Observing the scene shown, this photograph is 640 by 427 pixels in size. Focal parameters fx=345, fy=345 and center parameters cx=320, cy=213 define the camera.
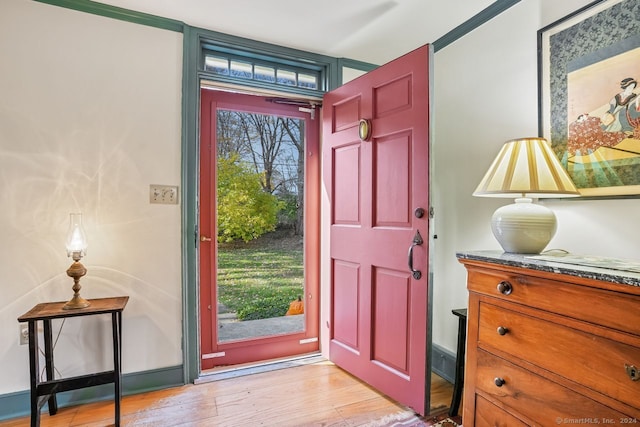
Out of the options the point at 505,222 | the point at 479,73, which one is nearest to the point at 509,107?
the point at 479,73

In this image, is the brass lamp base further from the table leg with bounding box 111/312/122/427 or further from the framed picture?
the framed picture

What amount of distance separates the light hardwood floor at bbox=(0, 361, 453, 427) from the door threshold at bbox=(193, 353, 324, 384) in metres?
0.06

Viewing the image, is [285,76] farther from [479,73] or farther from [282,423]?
[282,423]

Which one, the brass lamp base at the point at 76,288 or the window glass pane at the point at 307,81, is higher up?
the window glass pane at the point at 307,81

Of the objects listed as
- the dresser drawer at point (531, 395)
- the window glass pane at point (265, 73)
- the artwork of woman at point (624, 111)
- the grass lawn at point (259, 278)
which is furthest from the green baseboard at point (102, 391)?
the artwork of woman at point (624, 111)

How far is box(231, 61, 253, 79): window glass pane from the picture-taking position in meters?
2.46

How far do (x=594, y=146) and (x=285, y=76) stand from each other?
6.46 ft

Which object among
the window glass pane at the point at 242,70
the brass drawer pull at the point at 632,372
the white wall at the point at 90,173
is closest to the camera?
the brass drawer pull at the point at 632,372

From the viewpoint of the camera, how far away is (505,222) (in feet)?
4.87

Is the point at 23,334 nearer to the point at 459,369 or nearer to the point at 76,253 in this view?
the point at 76,253

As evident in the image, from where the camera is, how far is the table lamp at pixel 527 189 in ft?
4.71

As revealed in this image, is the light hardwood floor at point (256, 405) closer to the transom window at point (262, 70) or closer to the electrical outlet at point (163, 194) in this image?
the electrical outlet at point (163, 194)

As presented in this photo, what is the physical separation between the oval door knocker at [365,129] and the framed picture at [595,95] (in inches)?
36.1

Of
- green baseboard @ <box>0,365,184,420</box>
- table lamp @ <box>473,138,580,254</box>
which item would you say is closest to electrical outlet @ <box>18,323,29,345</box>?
green baseboard @ <box>0,365,184,420</box>
